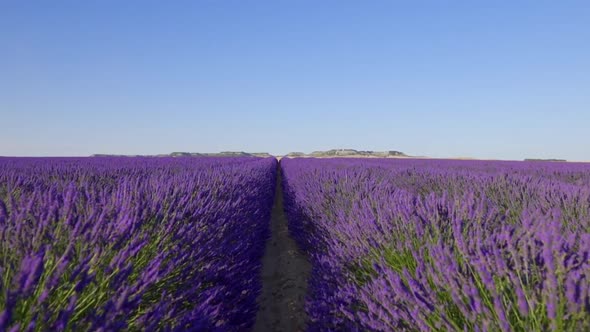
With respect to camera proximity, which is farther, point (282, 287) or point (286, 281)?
point (286, 281)

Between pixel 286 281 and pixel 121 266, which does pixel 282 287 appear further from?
pixel 121 266

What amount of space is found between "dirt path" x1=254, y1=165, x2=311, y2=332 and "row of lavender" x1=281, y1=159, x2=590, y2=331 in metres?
0.44

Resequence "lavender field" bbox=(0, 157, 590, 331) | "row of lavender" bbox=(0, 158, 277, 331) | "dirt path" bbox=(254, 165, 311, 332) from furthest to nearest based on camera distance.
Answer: "dirt path" bbox=(254, 165, 311, 332) → "lavender field" bbox=(0, 157, 590, 331) → "row of lavender" bbox=(0, 158, 277, 331)

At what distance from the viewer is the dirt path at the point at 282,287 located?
380 cm

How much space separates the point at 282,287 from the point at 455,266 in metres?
3.31

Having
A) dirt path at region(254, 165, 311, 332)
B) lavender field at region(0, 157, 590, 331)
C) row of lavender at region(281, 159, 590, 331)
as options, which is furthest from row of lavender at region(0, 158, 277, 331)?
row of lavender at region(281, 159, 590, 331)

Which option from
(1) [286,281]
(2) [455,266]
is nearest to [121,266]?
(2) [455,266]

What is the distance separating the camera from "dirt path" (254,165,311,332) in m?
3.80

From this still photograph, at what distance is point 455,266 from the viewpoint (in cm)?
171

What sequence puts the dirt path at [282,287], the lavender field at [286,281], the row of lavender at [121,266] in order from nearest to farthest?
the row of lavender at [121,266] → the lavender field at [286,281] → the dirt path at [282,287]

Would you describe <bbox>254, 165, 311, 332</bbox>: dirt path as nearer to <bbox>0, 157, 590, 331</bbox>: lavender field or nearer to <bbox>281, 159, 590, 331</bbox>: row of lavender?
<bbox>0, 157, 590, 331</bbox>: lavender field

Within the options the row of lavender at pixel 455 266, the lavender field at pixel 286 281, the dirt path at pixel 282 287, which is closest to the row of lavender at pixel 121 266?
the lavender field at pixel 286 281

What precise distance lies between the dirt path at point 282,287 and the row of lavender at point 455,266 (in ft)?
1.44

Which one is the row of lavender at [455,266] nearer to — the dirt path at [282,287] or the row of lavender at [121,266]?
the dirt path at [282,287]
